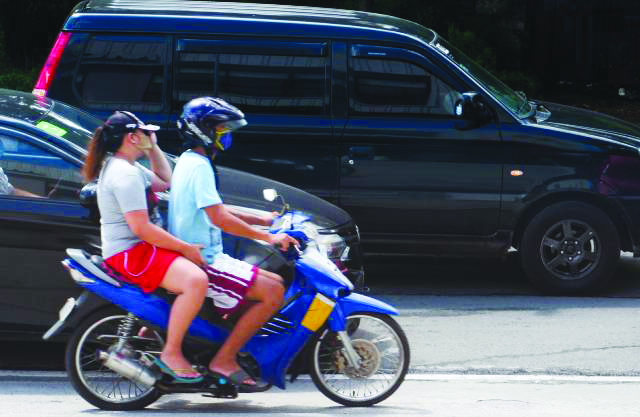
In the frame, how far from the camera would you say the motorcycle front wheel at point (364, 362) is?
6648 mm

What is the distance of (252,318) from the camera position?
21.1 feet

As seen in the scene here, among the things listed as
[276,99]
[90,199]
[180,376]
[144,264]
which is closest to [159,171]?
[90,199]

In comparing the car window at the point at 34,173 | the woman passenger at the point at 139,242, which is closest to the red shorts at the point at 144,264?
the woman passenger at the point at 139,242

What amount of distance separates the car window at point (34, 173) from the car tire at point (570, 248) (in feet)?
12.1

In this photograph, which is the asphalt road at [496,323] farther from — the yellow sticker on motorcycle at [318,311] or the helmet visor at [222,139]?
→ the helmet visor at [222,139]

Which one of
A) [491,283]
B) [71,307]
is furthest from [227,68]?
[71,307]

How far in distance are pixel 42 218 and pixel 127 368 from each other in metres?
1.23

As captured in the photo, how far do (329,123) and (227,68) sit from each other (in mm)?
842

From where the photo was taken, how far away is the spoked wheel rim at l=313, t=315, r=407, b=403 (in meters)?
6.65

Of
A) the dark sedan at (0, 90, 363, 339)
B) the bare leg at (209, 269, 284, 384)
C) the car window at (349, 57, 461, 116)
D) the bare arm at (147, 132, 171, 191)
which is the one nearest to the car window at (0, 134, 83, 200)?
the dark sedan at (0, 90, 363, 339)

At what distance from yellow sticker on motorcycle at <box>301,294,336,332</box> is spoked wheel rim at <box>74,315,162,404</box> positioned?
0.73m

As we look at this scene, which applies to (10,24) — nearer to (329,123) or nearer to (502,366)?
(329,123)

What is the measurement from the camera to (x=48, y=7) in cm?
1822

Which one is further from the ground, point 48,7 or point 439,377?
point 48,7
